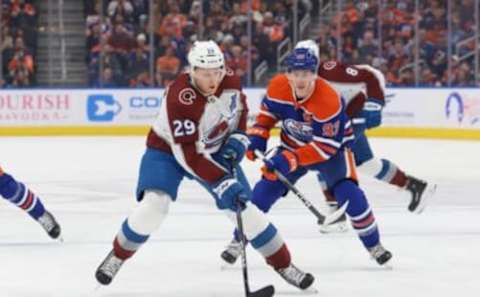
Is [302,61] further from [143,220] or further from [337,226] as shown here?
[337,226]

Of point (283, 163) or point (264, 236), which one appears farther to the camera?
point (283, 163)

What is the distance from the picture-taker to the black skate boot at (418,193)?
6.65 meters

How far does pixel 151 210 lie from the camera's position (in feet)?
14.2

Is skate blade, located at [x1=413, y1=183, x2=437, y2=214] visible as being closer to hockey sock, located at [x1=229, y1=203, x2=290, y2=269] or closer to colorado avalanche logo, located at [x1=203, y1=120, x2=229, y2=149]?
hockey sock, located at [x1=229, y1=203, x2=290, y2=269]

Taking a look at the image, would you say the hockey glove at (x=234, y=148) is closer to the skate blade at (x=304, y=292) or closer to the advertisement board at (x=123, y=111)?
the skate blade at (x=304, y=292)

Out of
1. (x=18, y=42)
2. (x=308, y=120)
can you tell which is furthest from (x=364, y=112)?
(x=18, y=42)

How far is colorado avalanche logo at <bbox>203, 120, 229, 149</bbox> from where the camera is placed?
438 cm

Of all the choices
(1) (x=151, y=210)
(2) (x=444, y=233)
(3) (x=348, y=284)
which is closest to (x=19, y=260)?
(1) (x=151, y=210)

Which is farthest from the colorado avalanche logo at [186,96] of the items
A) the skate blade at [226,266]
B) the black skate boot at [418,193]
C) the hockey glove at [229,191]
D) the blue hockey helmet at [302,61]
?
the black skate boot at [418,193]

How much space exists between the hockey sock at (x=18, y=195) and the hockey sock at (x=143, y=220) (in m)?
1.36

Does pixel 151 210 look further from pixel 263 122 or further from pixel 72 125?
pixel 72 125

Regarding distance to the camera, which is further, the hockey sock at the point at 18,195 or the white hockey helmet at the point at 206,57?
the hockey sock at the point at 18,195

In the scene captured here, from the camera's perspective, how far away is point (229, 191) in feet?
13.9

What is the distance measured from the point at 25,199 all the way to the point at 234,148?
1.69 m
